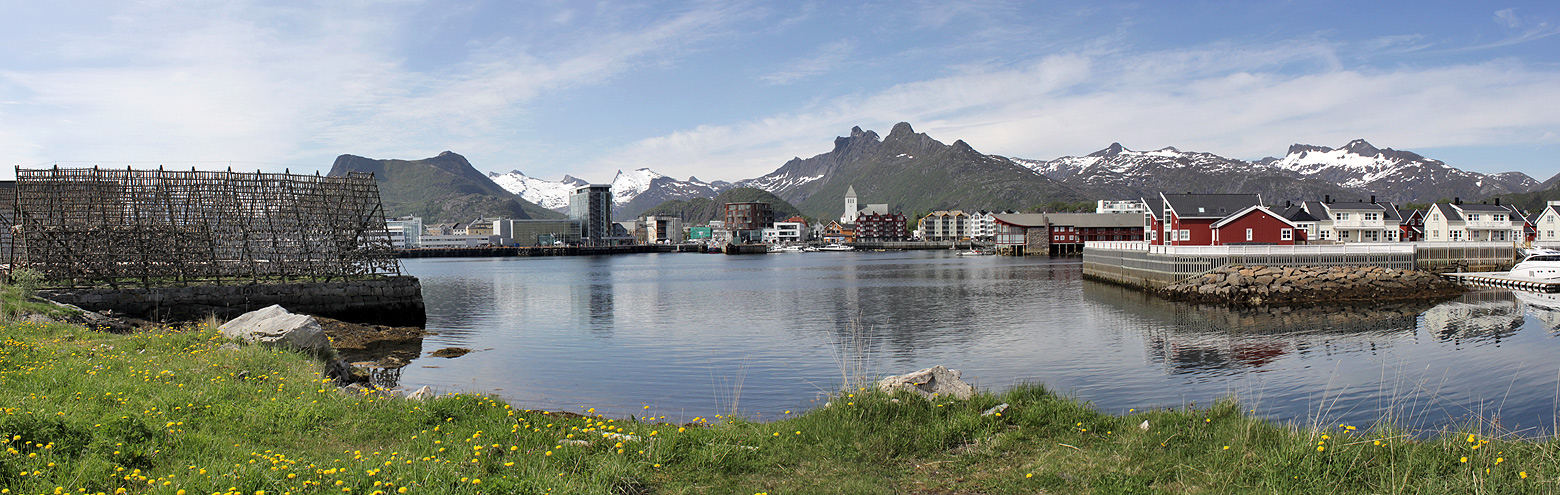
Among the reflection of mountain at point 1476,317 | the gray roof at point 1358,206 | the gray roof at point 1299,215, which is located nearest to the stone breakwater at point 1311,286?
the reflection of mountain at point 1476,317

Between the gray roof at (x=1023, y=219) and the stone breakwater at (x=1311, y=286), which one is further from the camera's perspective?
the gray roof at (x=1023, y=219)

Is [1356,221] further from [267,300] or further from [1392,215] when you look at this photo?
[267,300]

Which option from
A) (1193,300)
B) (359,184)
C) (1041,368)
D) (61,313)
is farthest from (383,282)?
(1193,300)

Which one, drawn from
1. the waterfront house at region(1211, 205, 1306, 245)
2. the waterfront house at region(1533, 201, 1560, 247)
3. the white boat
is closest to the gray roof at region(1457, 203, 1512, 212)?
the waterfront house at region(1533, 201, 1560, 247)

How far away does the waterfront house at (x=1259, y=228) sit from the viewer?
68.9 meters

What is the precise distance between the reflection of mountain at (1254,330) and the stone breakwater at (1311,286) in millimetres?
2724

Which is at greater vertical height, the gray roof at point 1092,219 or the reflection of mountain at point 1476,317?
the gray roof at point 1092,219

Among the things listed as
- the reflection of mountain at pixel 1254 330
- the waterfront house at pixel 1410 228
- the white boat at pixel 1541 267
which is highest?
the waterfront house at pixel 1410 228

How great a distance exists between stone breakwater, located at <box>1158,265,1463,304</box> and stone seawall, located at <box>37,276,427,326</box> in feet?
154

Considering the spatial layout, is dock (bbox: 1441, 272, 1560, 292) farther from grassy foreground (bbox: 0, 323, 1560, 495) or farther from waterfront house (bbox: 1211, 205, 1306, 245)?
grassy foreground (bbox: 0, 323, 1560, 495)

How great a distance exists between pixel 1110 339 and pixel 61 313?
3760 cm

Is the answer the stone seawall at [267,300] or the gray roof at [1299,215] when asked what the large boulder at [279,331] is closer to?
the stone seawall at [267,300]

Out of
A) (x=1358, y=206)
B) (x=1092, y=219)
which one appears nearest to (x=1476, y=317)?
(x=1358, y=206)

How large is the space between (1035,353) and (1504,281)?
47744 millimetres
